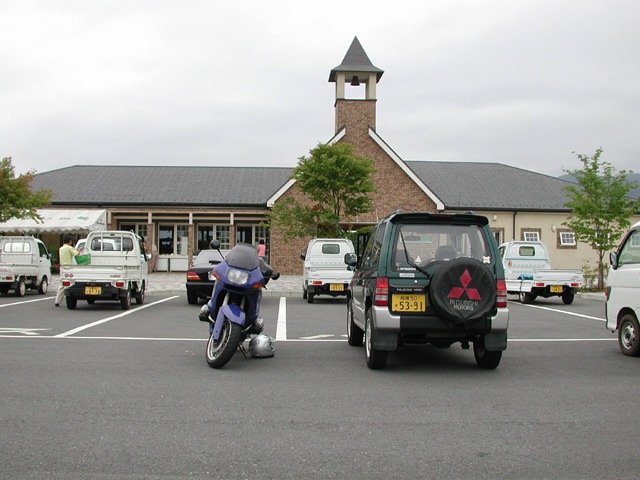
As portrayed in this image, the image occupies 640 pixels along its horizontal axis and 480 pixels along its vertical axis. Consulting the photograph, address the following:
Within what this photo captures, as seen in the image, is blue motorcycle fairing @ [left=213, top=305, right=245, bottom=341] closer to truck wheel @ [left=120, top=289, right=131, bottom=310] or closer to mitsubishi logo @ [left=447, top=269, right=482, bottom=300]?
mitsubishi logo @ [left=447, top=269, right=482, bottom=300]

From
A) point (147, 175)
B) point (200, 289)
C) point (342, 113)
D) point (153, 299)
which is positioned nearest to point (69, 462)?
point (200, 289)

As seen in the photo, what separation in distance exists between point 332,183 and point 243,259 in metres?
17.1

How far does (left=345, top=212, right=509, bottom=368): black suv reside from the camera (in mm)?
6852

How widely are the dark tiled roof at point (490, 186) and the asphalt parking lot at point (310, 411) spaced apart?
25512mm

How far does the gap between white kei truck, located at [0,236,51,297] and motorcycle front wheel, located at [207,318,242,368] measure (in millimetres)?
13417

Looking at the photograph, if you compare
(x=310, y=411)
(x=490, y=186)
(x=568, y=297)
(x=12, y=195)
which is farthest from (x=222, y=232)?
(x=310, y=411)

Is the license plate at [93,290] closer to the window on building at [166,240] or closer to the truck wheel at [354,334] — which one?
the truck wheel at [354,334]

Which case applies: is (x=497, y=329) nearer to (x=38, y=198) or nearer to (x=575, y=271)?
(x=575, y=271)

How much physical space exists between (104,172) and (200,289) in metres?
24.7

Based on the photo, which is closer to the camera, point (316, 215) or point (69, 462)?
point (69, 462)

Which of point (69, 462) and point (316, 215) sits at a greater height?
point (316, 215)

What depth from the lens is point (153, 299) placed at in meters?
18.5

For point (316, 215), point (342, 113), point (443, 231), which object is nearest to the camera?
point (443, 231)

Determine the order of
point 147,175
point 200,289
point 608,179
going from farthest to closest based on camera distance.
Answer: point 147,175 → point 608,179 → point 200,289
